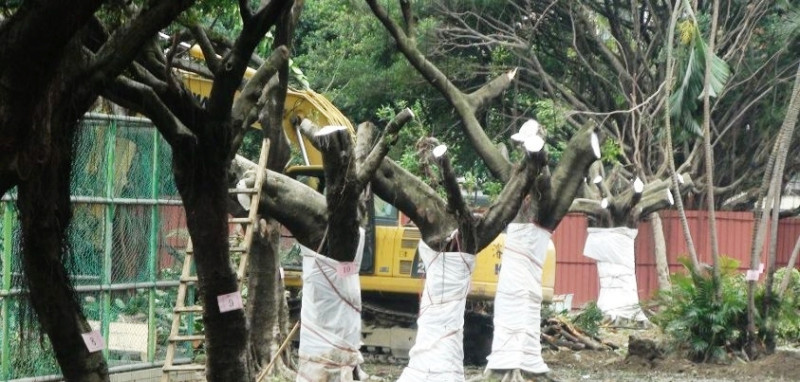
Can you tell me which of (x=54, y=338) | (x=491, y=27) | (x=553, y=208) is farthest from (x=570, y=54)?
(x=54, y=338)

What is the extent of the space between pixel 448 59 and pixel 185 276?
15292 millimetres

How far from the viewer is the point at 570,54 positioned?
33000 mm

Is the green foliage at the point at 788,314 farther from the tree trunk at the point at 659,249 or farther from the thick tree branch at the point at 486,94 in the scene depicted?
the tree trunk at the point at 659,249

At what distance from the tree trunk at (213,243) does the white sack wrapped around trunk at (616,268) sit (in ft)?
59.1

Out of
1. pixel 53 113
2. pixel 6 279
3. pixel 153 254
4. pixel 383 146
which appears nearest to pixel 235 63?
pixel 53 113

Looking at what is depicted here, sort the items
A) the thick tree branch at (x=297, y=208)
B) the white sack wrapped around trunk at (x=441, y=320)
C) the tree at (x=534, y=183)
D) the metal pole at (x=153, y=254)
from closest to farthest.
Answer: the thick tree branch at (x=297, y=208)
the metal pole at (x=153, y=254)
the white sack wrapped around trunk at (x=441, y=320)
the tree at (x=534, y=183)

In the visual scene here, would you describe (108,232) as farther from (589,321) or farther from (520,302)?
(589,321)

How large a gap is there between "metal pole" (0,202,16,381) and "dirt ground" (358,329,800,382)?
6554mm

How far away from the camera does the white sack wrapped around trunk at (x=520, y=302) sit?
17.9 m

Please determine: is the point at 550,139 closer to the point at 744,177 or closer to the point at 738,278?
the point at 744,177

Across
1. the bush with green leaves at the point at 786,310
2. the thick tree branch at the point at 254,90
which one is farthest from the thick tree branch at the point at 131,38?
the bush with green leaves at the point at 786,310

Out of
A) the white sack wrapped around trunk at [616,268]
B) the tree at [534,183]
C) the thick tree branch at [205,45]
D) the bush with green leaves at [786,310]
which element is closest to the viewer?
the thick tree branch at [205,45]

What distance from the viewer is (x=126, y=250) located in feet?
49.9

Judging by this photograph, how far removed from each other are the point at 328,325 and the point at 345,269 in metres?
0.71
